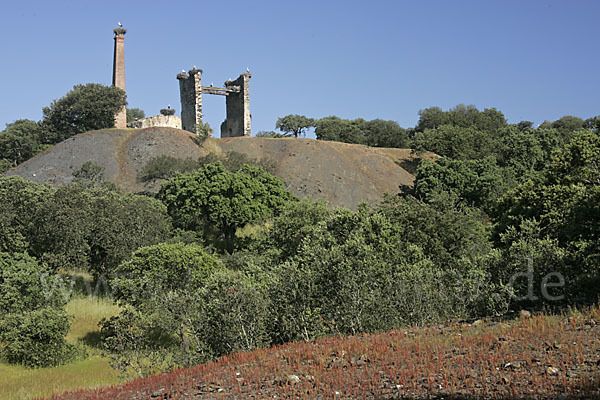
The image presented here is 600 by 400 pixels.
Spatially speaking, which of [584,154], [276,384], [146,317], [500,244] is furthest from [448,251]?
[276,384]

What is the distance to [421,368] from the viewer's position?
1277 centimetres

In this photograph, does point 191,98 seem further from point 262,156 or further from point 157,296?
point 157,296

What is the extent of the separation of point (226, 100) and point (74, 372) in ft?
231

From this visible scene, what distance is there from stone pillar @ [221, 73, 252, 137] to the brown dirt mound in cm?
771

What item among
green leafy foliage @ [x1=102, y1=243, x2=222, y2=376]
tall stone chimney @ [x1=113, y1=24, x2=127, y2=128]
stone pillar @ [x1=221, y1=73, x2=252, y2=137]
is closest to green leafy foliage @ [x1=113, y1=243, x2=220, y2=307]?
green leafy foliage @ [x1=102, y1=243, x2=222, y2=376]

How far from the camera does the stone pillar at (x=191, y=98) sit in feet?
286

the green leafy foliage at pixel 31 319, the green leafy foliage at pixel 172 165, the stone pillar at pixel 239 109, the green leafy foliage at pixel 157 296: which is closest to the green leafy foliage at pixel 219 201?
the green leafy foliage at pixel 172 165

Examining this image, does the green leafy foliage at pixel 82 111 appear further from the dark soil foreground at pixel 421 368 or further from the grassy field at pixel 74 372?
the dark soil foreground at pixel 421 368

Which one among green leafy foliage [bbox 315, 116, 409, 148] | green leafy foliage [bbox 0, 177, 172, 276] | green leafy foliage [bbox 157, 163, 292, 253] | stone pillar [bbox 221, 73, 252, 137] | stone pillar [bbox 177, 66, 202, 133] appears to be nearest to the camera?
green leafy foliage [bbox 0, 177, 172, 276]

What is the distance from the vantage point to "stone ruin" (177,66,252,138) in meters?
87.5

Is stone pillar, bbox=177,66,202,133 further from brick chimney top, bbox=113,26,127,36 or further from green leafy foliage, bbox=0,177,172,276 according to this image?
green leafy foliage, bbox=0,177,172,276

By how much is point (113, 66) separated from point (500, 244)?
75.8m

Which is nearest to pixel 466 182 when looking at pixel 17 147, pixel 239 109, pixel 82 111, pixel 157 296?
pixel 239 109

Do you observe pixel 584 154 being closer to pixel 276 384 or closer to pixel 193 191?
pixel 276 384
